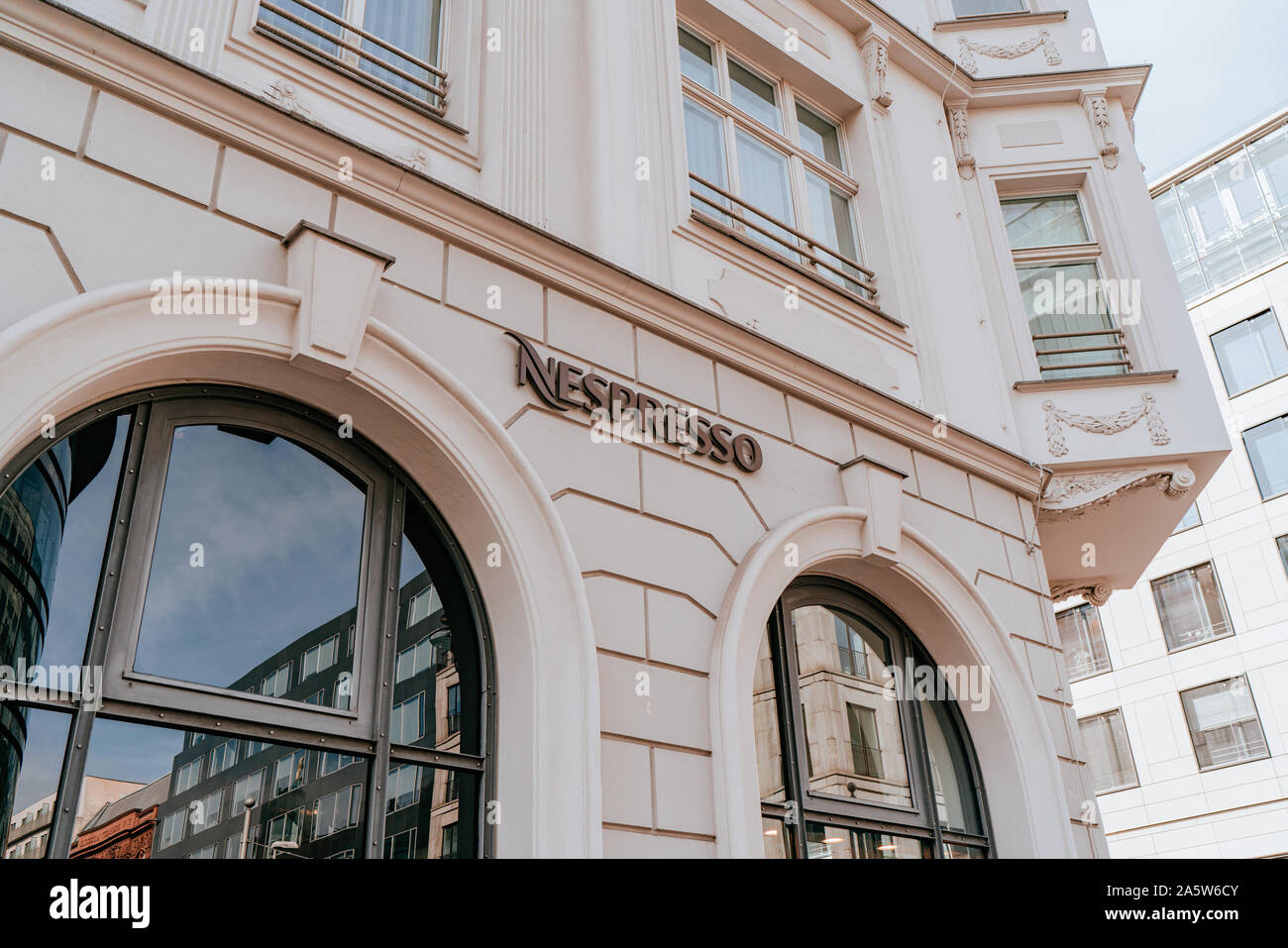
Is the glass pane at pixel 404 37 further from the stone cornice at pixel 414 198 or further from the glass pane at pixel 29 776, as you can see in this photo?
the glass pane at pixel 29 776

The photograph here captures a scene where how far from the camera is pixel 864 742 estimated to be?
25.7 feet

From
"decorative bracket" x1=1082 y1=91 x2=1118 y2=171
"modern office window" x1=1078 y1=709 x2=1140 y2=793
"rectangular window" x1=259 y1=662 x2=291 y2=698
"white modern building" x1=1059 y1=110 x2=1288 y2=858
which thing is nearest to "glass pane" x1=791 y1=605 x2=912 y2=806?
"rectangular window" x1=259 y1=662 x2=291 y2=698

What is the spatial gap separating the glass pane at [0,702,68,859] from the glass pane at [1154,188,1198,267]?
35.9 m

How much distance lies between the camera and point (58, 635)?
4766 millimetres

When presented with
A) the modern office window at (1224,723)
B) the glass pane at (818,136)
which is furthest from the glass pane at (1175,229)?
the glass pane at (818,136)

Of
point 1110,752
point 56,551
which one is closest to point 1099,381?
point 56,551

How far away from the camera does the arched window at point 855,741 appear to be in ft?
23.5

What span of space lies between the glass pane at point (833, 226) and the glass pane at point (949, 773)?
3.79 metres

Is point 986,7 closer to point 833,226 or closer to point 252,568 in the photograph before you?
point 833,226

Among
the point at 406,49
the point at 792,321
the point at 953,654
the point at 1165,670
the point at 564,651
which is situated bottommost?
the point at 564,651

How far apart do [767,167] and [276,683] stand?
21.1 ft
